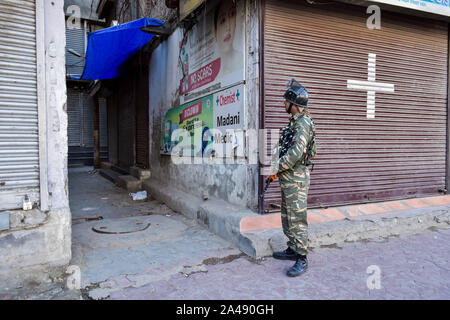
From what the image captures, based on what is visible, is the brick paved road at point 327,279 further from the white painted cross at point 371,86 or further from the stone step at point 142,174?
the stone step at point 142,174

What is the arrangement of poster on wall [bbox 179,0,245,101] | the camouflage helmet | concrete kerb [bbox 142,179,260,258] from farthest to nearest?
1. poster on wall [bbox 179,0,245,101]
2. concrete kerb [bbox 142,179,260,258]
3. the camouflage helmet

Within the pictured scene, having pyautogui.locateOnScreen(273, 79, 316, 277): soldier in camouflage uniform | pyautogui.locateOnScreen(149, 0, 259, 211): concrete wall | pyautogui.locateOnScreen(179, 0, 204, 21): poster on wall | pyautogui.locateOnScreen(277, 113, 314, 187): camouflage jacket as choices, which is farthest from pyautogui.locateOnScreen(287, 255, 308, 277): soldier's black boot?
pyautogui.locateOnScreen(179, 0, 204, 21): poster on wall

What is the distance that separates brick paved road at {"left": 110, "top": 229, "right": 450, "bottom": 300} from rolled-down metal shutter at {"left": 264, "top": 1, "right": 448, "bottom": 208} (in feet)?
4.21

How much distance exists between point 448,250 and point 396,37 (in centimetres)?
366

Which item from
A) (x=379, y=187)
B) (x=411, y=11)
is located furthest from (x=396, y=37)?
(x=379, y=187)

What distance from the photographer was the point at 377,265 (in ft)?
11.6

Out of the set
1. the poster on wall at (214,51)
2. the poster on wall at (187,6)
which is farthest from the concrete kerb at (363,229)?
the poster on wall at (187,6)

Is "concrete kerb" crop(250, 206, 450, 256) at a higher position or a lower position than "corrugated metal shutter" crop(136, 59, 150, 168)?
lower

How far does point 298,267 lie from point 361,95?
3357mm

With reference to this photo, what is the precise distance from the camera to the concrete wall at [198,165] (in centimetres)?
464

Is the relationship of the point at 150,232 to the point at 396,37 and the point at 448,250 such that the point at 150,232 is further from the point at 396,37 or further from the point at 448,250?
the point at 396,37

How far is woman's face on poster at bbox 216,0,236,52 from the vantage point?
508cm

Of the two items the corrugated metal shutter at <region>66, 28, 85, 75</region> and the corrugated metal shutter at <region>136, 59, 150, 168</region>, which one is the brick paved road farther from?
the corrugated metal shutter at <region>66, 28, 85, 75</region>

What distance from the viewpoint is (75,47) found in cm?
1675
